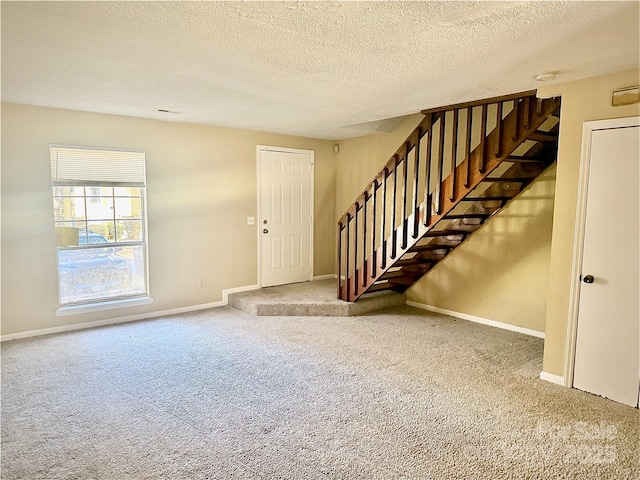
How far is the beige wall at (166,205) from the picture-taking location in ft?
13.2

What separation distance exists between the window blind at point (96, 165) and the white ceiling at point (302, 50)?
0.56 metres

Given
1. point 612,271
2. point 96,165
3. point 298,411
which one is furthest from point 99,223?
point 612,271

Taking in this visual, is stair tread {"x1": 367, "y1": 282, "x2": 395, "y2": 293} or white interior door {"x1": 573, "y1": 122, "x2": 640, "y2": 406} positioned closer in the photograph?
white interior door {"x1": 573, "y1": 122, "x2": 640, "y2": 406}

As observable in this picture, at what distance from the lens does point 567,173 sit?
3076 millimetres

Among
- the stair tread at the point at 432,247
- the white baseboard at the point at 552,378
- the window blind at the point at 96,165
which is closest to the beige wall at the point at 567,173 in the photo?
the white baseboard at the point at 552,378

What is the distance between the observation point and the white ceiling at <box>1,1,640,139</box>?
6.48 feet

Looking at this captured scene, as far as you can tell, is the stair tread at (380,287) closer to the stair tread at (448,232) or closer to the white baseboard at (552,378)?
the stair tread at (448,232)

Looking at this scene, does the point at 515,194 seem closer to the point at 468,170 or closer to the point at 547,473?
the point at 468,170

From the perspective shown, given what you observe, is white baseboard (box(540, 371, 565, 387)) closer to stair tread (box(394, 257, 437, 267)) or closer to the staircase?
the staircase

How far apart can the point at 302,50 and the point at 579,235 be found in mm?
2379

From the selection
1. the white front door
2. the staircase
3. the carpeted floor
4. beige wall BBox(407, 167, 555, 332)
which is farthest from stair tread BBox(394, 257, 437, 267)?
the white front door

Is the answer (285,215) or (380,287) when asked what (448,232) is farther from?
(285,215)

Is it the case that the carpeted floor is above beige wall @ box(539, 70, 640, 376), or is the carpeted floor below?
below

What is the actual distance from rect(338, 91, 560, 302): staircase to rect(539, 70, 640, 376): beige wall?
1.43ft
